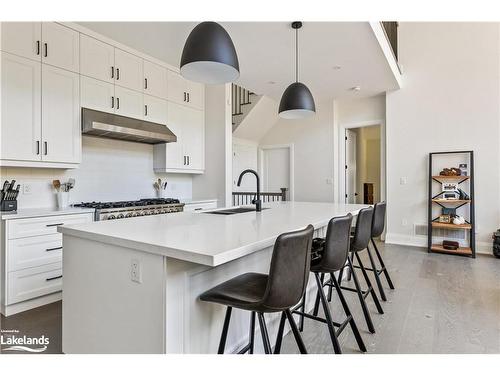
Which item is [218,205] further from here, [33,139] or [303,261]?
[303,261]

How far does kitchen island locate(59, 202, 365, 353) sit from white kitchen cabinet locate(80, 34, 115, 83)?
91.7 inches

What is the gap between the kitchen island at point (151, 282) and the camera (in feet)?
4.27

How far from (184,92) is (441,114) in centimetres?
419

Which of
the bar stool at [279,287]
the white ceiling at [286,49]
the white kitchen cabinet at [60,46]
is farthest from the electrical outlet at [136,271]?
the white kitchen cabinet at [60,46]

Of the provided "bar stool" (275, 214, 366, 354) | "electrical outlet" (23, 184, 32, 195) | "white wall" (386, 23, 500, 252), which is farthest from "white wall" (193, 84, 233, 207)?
"bar stool" (275, 214, 366, 354)

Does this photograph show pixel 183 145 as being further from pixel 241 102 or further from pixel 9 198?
pixel 241 102

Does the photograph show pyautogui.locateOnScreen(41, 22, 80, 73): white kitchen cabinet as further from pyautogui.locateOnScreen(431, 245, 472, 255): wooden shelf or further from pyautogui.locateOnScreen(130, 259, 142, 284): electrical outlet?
pyautogui.locateOnScreen(431, 245, 472, 255): wooden shelf

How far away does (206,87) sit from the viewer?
16.3ft

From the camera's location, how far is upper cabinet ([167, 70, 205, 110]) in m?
4.36

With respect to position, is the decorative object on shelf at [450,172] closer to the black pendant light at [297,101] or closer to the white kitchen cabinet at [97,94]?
the black pendant light at [297,101]

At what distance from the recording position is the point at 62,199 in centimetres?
323

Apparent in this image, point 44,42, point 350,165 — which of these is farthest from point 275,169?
point 44,42
